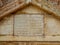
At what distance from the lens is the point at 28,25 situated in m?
1.98

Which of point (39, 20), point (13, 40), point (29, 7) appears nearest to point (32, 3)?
point (29, 7)

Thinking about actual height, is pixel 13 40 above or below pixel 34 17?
below

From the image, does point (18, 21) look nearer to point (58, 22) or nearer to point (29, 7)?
point (29, 7)

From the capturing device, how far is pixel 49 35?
6.51 feet

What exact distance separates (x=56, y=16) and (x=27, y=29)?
341 mm

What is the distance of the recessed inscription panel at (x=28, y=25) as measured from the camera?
1.97m

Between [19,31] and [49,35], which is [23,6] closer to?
[19,31]

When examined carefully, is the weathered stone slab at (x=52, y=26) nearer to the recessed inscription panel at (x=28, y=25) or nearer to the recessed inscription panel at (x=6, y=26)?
the recessed inscription panel at (x=28, y=25)

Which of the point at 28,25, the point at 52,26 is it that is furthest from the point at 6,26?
the point at 52,26

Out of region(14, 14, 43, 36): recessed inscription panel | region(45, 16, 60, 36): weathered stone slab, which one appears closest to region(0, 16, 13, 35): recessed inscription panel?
region(14, 14, 43, 36): recessed inscription panel

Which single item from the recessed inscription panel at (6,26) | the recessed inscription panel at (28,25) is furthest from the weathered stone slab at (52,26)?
the recessed inscription panel at (6,26)

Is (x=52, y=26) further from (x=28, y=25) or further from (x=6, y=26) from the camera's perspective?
(x=6, y=26)

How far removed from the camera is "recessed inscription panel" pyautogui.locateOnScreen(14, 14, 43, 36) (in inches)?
77.7

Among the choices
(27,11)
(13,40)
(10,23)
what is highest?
(27,11)
